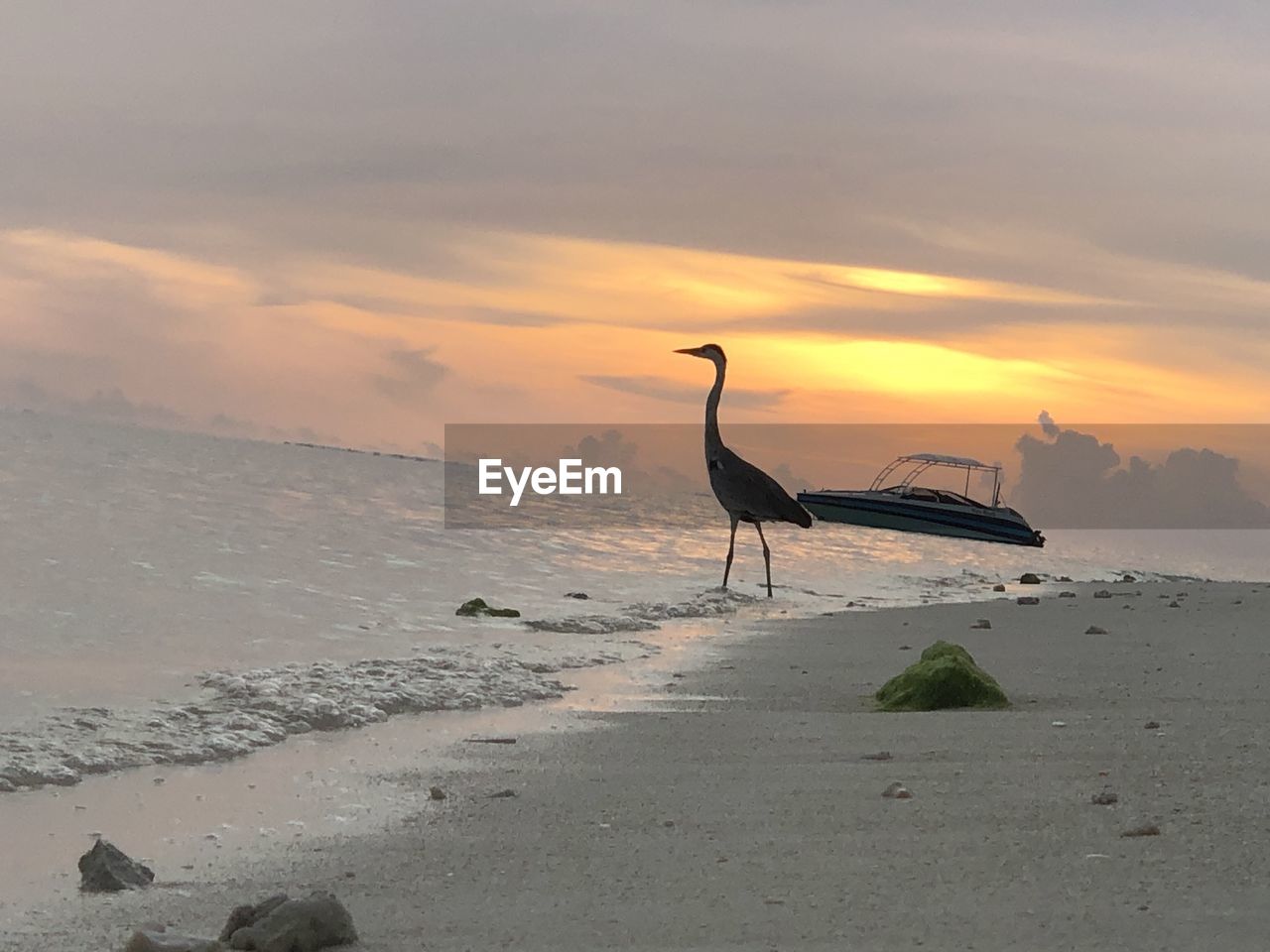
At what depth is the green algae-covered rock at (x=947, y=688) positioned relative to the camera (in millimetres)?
8320

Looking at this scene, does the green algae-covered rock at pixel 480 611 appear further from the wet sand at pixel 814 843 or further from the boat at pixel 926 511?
the boat at pixel 926 511

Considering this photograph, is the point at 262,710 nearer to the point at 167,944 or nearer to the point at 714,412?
the point at 167,944

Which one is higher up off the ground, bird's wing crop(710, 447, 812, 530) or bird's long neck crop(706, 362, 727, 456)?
bird's long neck crop(706, 362, 727, 456)

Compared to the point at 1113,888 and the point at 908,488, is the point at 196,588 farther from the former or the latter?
the point at 908,488

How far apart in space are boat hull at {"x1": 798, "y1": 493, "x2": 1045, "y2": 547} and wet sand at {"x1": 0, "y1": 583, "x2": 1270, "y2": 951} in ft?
101

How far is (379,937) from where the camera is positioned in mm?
4141

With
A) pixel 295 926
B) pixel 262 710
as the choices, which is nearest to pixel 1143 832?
pixel 295 926

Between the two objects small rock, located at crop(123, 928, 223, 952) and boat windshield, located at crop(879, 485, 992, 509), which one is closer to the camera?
small rock, located at crop(123, 928, 223, 952)

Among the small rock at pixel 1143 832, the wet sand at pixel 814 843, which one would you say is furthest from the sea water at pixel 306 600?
the small rock at pixel 1143 832

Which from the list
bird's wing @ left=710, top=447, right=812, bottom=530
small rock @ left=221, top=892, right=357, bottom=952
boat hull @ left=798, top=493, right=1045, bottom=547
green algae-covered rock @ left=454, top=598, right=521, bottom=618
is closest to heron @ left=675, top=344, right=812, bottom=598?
bird's wing @ left=710, top=447, right=812, bottom=530

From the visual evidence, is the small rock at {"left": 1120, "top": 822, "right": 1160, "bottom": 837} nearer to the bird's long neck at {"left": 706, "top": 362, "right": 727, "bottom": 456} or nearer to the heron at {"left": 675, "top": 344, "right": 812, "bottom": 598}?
the heron at {"left": 675, "top": 344, "right": 812, "bottom": 598}

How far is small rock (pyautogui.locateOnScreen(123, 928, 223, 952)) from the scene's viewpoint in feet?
12.8

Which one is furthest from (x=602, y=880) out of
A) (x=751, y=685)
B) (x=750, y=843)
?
(x=751, y=685)

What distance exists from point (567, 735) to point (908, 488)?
33237mm
